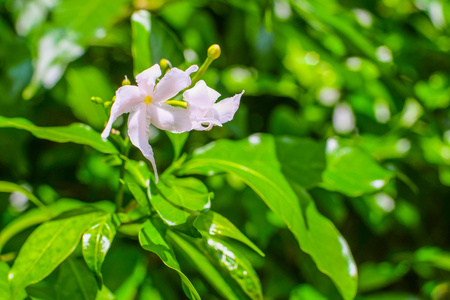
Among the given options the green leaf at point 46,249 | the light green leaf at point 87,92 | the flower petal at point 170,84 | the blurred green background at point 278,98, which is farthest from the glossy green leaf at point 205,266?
the light green leaf at point 87,92

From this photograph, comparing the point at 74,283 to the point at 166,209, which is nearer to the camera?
the point at 166,209

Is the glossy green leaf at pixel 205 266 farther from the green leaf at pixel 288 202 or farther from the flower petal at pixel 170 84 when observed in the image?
the flower petal at pixel 170 84

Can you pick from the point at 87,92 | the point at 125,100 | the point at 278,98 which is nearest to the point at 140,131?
the point at 125,100

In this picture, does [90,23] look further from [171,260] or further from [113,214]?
[171,260]

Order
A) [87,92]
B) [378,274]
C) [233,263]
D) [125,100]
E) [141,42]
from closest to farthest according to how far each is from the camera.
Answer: [125,100] < [233,263] < [141,42] < [87,92] < [378,274]

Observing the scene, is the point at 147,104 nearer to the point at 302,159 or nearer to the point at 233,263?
the point at 233,263

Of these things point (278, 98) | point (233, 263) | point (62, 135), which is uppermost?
point (62, 135)
